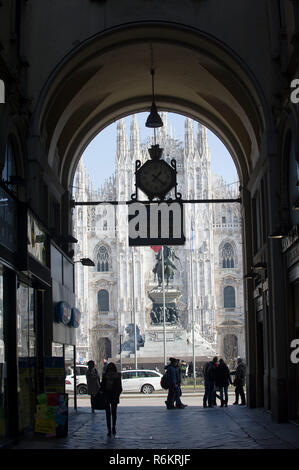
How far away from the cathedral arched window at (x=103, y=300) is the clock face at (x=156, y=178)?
254ft

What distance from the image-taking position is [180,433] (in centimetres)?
1702

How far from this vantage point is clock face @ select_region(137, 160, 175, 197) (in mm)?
20641

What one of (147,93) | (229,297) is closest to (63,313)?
(147,93)

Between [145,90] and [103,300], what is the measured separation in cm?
7302

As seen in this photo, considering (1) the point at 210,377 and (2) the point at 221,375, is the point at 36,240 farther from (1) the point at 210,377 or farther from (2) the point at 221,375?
(2) the point at 221,375

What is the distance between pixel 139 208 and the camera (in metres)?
21.8

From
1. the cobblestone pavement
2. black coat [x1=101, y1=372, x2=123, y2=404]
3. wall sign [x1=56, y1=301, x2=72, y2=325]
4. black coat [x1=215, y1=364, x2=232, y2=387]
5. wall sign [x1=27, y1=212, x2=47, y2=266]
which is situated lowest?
the cobblestone pavement

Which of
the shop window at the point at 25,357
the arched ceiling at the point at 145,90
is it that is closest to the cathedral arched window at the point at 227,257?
the arched ceiling at the point at 145,90

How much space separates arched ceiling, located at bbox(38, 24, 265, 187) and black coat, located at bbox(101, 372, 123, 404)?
633 centimetres

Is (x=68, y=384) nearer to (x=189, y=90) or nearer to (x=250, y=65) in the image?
(x=189, y=90)

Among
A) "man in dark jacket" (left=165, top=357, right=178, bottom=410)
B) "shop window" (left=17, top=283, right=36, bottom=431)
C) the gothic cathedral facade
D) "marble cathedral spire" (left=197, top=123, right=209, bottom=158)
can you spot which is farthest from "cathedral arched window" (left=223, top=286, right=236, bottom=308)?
"shop window" (left=17, top=283, right=36, bottom=431)

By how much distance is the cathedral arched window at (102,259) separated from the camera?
9894 centimetres

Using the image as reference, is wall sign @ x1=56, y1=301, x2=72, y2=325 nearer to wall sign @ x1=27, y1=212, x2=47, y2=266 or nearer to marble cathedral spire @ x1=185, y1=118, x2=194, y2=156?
wall sign @ x1=27, y1=212, x2=47, y2=266

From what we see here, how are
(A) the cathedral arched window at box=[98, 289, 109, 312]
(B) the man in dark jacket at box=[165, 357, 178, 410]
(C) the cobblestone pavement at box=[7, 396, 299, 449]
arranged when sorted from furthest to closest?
(A) the cathedral arched window at box=[98, 289, 109, 312] → (B) the man in dark jacket at box=[165, 357, 178, 410] → (C) the cobblestone pavement at box=[7, 396, 299, 449]
